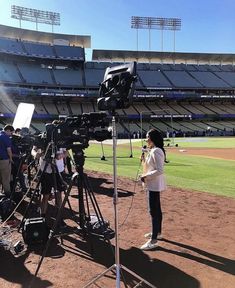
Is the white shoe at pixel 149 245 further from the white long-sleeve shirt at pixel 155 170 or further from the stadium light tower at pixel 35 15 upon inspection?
the stadium light tower at pixel 35 15

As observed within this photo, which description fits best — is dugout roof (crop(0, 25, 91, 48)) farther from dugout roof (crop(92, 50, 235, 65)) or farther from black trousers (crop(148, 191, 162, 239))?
black trousers (crop(148, 191, 162, 239))

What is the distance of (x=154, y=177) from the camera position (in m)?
6.25

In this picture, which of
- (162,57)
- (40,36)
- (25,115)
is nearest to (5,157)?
(25,115)

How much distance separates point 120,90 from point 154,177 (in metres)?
2.27

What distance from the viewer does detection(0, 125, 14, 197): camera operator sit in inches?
368

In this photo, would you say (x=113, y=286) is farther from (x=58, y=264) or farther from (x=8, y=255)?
(x=8, y=255)

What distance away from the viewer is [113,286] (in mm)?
4770

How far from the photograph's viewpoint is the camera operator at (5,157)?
9.34m

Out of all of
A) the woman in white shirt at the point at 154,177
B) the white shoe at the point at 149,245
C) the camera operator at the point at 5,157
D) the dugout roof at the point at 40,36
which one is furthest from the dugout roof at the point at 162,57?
the white shoe at the point at 149,245

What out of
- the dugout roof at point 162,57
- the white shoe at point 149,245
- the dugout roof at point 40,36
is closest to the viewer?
the white shoe at point 149,245

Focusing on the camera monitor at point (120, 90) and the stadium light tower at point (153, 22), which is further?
the stadium light tower at point (153, 22)

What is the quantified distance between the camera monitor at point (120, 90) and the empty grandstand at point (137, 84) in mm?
59427

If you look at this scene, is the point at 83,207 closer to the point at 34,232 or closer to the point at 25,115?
the point at 34,232

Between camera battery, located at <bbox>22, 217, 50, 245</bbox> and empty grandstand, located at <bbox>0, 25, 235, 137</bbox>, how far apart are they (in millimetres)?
57594
